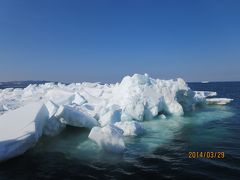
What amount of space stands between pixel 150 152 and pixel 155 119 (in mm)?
8772

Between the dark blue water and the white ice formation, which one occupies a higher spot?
the white ice formation

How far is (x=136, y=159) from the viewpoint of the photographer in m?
9.97

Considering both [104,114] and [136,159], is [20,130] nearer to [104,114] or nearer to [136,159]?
[136,159]

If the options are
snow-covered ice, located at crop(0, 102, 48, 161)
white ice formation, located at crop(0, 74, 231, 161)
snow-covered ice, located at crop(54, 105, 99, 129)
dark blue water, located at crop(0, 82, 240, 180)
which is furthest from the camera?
snow-covered ice, located at crop(54, 105, 99, 129)

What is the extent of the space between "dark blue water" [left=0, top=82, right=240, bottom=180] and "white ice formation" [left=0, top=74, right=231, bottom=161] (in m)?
0.63

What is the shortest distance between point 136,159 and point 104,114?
23.7 ft

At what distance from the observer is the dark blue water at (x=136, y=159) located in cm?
854

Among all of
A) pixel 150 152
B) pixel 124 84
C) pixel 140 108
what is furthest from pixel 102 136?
pixel 124 84

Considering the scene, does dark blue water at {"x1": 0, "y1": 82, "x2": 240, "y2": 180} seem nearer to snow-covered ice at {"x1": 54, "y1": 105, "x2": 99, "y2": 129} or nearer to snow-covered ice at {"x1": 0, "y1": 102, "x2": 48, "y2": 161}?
snow-covered ice at {"x1": 0, "y1": 102, "x2": 48, "y2": 161}

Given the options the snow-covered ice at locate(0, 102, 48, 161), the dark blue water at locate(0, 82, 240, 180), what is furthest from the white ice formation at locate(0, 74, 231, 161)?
the dark blue water at locate(0, 82, 240, 180)

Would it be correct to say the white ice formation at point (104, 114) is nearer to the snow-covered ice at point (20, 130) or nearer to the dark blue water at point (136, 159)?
the snow-covered ice at point (20, 130)

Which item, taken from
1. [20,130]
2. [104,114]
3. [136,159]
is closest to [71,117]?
[20,130]

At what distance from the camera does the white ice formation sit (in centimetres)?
1056

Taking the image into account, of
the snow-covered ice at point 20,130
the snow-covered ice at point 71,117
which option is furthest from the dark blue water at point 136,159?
the snow-covered ice at point 71,117
